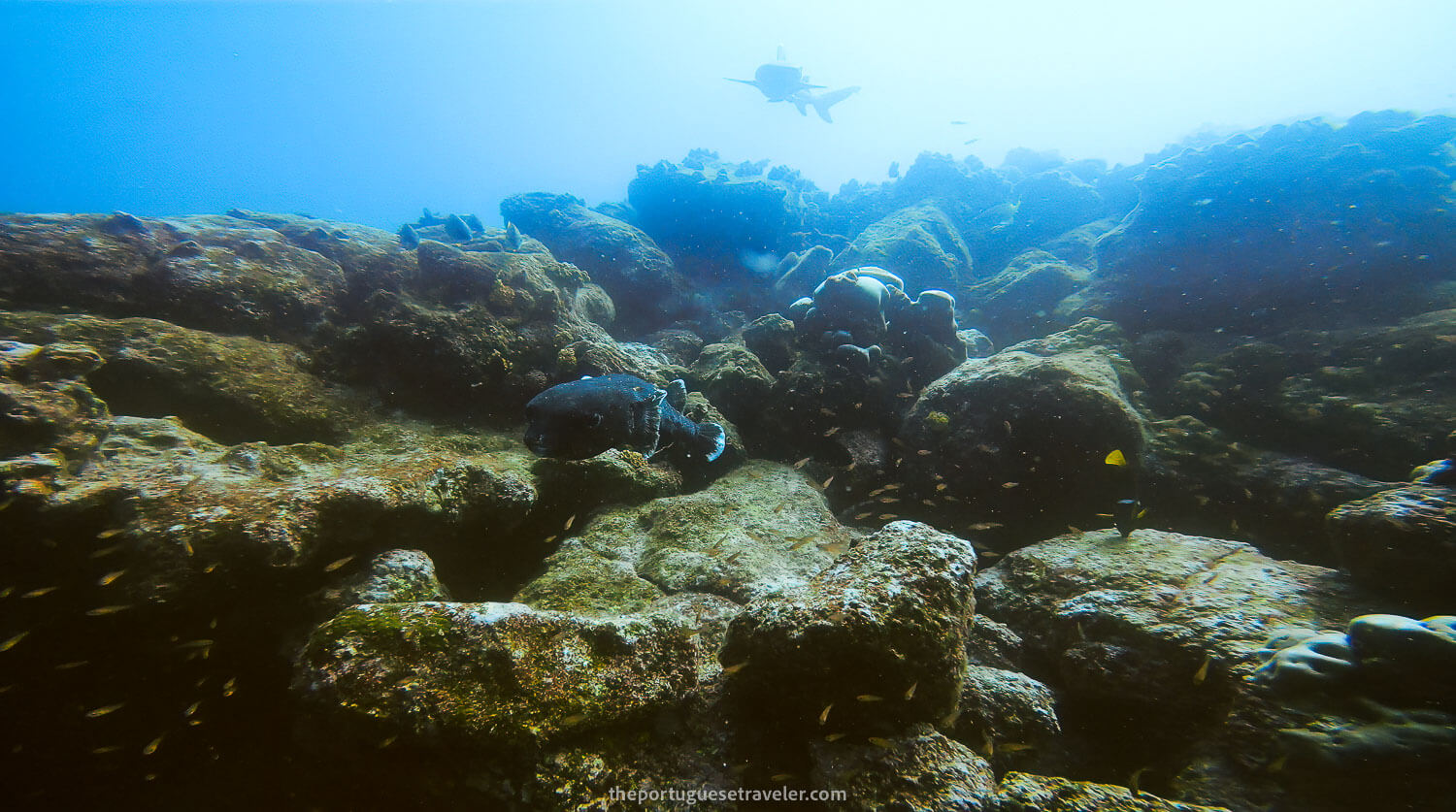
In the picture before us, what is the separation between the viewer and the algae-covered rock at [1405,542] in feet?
10.5

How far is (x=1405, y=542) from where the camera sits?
3330mm

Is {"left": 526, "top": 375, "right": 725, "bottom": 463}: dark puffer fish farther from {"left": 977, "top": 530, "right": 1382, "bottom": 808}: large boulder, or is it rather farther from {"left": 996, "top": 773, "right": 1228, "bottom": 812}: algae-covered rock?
{"left": 977, "top": 530, "right": 1382, "bottom": 808}: large boulder

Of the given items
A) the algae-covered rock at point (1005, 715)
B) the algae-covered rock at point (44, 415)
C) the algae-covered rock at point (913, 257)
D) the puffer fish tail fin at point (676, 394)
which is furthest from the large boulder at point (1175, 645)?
the algae-covered rock at point (913, 257)

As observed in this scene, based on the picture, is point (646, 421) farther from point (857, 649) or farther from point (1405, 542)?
point (1405, 542)

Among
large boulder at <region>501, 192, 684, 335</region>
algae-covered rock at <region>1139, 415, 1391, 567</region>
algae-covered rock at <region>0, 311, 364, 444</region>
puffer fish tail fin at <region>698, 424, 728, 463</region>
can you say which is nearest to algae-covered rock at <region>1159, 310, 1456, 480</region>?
algae-covered rock at <region>1139, 415, 1391, 567</region>

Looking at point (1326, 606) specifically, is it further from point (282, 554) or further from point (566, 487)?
point (282, 554)

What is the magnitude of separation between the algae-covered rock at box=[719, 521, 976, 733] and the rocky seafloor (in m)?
0.02

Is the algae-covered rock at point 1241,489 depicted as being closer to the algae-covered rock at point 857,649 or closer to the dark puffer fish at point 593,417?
the algae-covered rock at point 857,649

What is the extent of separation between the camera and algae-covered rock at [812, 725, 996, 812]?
7.31 feet

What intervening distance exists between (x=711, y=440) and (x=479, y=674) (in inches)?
149

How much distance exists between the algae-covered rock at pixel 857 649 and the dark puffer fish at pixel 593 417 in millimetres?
2138

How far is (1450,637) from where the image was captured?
7.70 ft

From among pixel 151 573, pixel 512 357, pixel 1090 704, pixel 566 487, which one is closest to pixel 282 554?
pixel 151 573

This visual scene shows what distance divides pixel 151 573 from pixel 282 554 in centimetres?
60
